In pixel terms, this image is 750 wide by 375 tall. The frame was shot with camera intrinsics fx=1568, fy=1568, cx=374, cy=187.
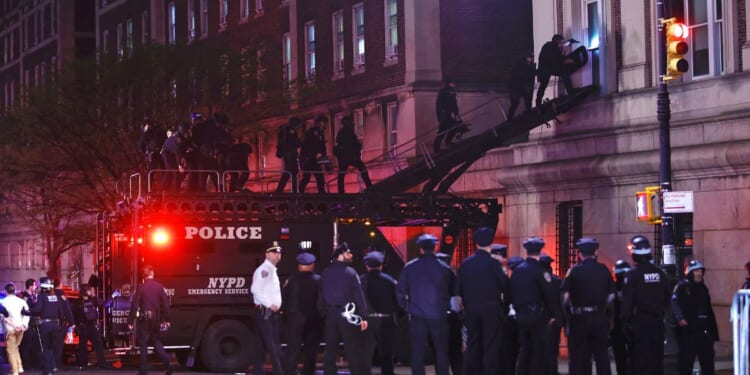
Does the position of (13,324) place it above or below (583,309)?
below

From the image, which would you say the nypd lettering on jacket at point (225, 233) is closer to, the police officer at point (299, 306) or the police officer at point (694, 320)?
the police officer at point (299, 306)

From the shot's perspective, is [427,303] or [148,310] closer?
[427,303]

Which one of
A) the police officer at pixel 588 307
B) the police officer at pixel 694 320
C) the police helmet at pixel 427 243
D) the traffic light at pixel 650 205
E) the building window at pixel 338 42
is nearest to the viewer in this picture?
the police officer at pixel 588 307

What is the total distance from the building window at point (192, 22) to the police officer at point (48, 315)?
31.5 meters

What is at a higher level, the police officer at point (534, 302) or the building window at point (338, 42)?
the building window at point (338, 42)

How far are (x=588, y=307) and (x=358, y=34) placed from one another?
27.5m

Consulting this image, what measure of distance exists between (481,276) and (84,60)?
2922 centimetres

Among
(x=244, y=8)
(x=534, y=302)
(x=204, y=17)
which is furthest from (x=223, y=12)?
(x=534, y=302)

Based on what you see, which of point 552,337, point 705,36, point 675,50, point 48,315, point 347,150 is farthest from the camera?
point 347,150

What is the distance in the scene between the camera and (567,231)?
1325 inches

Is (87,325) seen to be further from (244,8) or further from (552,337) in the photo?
(244,8)

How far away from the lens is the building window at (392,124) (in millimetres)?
43312

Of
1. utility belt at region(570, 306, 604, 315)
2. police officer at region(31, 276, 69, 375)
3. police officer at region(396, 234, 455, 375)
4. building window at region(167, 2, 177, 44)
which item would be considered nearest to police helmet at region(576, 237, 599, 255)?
utility belt at region(570, 306, 604, 315)

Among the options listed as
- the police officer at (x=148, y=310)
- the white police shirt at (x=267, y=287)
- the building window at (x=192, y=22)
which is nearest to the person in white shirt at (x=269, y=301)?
the white police shirt at (x=267, y=287)
